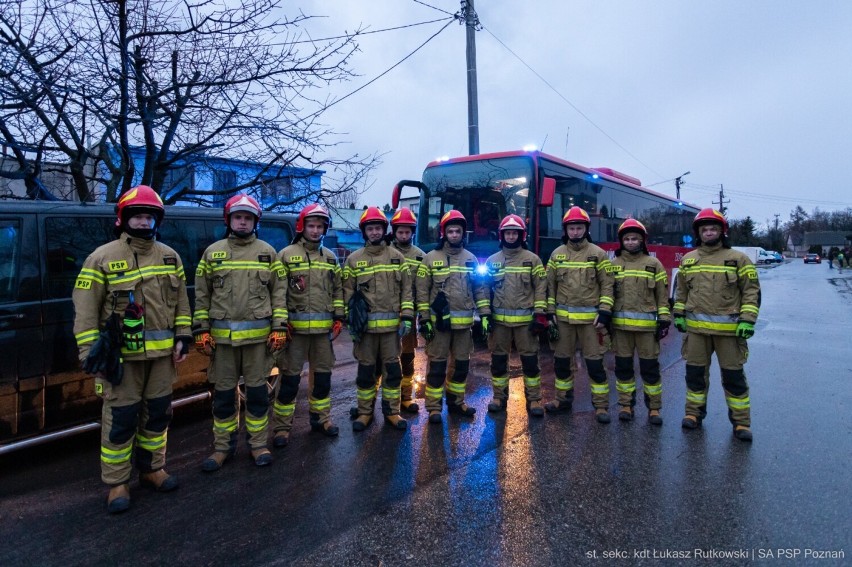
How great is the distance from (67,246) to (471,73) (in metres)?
10.2

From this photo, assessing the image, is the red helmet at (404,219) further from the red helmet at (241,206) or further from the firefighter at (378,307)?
the red helmet at (241,206)

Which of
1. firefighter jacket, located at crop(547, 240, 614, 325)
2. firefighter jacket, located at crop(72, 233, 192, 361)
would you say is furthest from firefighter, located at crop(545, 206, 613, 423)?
firefighter jacket, located at crop(72, 233, 192, 361)

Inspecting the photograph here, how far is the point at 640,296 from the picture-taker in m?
4.75

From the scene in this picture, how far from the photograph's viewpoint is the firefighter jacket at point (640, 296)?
4723mm

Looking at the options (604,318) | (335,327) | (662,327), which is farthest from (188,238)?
(662,327)

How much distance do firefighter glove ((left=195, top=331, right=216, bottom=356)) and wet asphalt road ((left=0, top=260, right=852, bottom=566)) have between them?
0.93 meters

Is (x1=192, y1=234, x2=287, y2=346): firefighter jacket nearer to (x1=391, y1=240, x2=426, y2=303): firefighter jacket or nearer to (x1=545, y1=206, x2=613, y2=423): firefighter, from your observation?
(x1=391, y1=240, x2=426, y2=303): firefighter jacket

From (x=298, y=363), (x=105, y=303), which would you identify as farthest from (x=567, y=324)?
(x=105, y=303)

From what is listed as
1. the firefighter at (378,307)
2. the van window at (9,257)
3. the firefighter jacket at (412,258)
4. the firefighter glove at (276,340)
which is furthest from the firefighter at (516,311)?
the van window at (9,257)

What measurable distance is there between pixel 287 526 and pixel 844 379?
698 cm

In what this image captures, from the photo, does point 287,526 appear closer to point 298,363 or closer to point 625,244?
point 298,363

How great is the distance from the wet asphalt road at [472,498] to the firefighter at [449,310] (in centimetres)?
34

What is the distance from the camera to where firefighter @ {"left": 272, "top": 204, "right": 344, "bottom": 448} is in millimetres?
4254

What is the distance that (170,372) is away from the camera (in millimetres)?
3535
